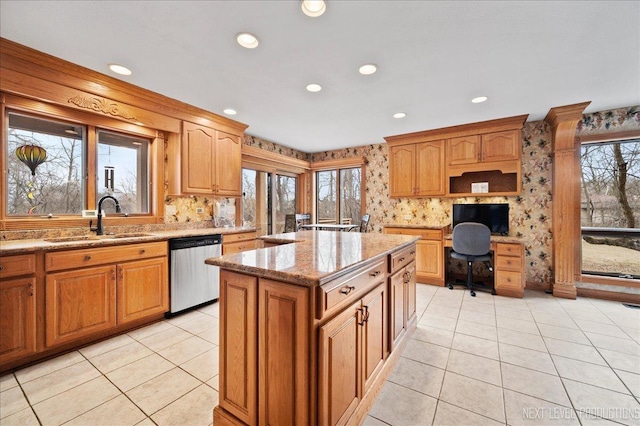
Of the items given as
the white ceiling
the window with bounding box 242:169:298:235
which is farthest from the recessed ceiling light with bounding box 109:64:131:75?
→ the window with bounding box 242:169:298:235

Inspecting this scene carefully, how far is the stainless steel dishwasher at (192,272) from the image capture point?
297cm

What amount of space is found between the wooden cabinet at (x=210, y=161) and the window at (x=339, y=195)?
247 cm

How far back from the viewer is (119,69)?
245 cm

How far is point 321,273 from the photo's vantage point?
3.91ft

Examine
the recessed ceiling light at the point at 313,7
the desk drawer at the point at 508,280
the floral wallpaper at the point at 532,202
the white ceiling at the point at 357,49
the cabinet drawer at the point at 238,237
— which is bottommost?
the desk drawer at the point at 508,280

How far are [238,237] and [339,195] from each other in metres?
2.89

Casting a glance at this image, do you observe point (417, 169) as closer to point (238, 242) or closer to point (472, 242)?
point (472, 242)

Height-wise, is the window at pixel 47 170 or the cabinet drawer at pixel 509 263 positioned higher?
the window at pixel 47 170

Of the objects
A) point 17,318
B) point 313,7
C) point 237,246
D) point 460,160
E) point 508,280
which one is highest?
point 313,7

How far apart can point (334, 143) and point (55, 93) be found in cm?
396

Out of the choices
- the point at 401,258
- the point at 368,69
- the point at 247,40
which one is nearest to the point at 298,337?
the point at 401,258

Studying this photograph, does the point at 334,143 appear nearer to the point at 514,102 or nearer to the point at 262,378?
the point at 514,102

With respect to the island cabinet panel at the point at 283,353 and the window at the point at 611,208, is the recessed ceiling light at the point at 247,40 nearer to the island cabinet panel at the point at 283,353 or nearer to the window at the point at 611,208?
the island cabinet panel at the point at 283,353

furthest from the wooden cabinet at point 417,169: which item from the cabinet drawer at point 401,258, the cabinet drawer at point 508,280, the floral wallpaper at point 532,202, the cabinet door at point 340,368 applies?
the cabinet door at point 340,368
